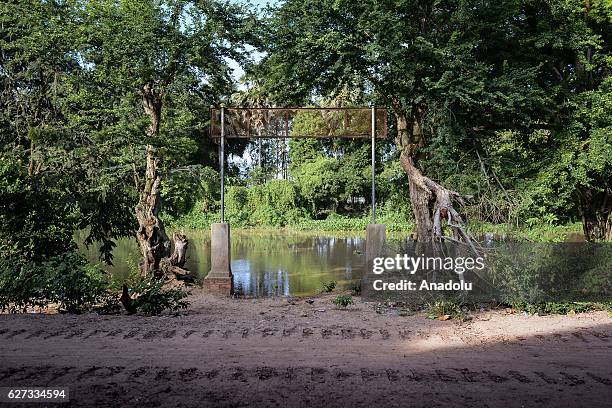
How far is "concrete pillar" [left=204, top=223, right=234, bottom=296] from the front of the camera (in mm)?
11094

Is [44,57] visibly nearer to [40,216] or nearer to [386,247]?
[40,216]

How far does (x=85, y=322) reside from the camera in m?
7.16

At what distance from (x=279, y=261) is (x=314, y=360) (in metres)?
13.7

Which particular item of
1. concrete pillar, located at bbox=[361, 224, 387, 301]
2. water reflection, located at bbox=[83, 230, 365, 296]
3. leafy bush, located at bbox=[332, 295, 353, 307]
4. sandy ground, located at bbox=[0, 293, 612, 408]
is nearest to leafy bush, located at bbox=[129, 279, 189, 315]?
sandy ground, located at bbox=[0, 293, 612, 408]

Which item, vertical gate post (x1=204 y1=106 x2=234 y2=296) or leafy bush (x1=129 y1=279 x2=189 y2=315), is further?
vertical gate post (x1=204 y1=106 x2=234 y2=296)

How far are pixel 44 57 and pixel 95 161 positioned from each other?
275cm

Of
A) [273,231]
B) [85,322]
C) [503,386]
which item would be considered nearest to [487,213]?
[503,386]

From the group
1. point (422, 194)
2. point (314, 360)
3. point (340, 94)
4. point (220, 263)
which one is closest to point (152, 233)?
point (220, 263)

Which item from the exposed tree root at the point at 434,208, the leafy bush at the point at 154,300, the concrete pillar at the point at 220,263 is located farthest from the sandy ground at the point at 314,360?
the concrete pillar at the point at 220,263

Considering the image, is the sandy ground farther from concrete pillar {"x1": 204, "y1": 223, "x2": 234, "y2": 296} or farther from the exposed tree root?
concrete pillar {"x1": 204, "y1": 223, "x2": 234, "y2": 296}

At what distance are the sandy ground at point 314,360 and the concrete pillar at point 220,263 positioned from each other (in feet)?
10.4

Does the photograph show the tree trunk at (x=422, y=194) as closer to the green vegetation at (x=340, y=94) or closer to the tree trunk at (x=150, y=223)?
the green vegetation at (x=340, y=94)

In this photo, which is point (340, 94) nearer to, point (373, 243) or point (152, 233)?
point (373, 243)

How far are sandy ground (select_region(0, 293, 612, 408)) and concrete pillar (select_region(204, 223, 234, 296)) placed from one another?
316 centimetres
